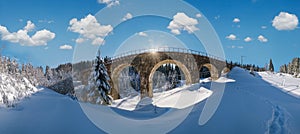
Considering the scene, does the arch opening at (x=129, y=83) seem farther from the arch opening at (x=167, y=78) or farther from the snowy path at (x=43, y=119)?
the snowy path at (x=43, y=119)

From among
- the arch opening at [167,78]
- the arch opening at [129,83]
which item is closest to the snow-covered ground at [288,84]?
the arch opening at [167,78]

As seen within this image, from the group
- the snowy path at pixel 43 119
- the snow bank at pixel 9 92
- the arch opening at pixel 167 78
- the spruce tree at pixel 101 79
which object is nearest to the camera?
the snowy path at pixel 43 119

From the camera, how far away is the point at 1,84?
22.1 feet

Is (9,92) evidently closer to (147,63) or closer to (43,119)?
(43,119)

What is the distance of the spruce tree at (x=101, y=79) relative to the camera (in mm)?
16297

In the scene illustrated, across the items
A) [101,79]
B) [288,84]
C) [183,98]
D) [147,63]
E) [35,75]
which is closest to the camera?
[183,98]

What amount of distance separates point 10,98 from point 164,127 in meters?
3.89

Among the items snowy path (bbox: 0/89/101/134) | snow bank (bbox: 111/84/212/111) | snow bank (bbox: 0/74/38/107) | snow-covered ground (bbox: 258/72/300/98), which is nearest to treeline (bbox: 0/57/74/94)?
snow bank (bbox: 0/74/38/107)

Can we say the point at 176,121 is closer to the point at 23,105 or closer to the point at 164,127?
the point at 164,127

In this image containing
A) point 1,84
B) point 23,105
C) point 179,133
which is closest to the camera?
point 179,133

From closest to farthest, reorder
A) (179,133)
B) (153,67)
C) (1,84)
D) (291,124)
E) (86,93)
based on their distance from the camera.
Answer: (179,133), (291,124), (1,84), (86,93), (153,67)

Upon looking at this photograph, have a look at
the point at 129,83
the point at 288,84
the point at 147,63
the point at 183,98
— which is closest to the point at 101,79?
the point at 183,98

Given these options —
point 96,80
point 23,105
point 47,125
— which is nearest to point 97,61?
point 96,80

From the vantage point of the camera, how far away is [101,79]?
54.2ft
